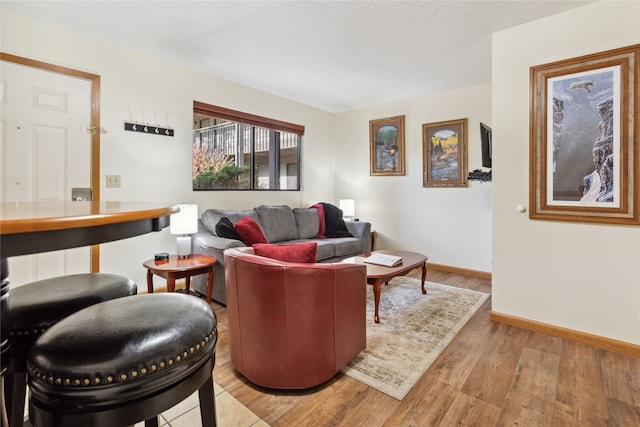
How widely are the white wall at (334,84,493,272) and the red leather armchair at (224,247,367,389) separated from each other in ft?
9.25

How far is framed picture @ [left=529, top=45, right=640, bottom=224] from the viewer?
83.0 inches

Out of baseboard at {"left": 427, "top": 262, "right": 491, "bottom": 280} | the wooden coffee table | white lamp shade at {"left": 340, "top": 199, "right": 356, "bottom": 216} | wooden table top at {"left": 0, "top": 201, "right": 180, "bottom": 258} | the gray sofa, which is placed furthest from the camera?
white lamp shade at {"left": 340, "top": 199, "right": 356, "bottom": 216}

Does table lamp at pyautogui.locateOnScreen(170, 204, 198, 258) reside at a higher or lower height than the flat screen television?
lower

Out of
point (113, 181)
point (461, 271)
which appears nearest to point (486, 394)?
point (461, 271)

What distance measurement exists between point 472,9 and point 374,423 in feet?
9.13

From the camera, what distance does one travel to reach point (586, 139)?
7.41ft

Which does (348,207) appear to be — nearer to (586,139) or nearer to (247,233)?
(247,233)

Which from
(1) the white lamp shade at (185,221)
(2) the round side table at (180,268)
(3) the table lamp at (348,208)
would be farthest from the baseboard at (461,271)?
(1) the white lamp shade at (185,221)

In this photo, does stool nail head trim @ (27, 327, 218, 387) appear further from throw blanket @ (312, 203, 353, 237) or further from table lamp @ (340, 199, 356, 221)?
table lamp @ (340, 199, 356, 221)

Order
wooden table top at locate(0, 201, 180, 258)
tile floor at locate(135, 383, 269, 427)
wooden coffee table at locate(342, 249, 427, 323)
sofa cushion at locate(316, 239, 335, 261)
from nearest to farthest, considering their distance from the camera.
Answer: wooden table top at locate(0, 201, 180, 258)
tile floor at locate(135, 383, 269, 427)
wooden coffee table at locate(342, 249, 427, 323)
sofa cushion at locate(316, 239, 335, 261)

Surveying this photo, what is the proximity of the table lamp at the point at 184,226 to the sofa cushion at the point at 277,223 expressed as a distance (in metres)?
0.93

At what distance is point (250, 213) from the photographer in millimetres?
3713

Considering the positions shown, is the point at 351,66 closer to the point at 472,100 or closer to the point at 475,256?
the point at 472,100

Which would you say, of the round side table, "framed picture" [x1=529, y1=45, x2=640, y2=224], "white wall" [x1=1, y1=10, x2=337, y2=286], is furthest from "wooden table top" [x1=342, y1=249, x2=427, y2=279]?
"white wall" [x1=1, y1=10, x2=337, y2=286]
